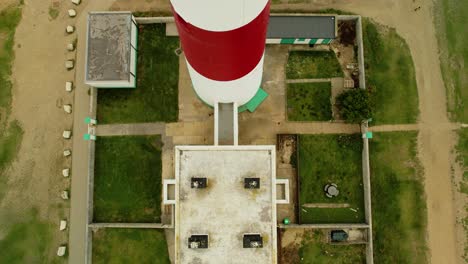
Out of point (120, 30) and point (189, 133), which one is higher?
point (120, 30)

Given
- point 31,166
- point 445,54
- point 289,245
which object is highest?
point 445,54

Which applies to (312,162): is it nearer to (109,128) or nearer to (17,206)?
(109,128)

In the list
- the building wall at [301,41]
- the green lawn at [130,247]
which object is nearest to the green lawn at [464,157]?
the building wall at [301,41]

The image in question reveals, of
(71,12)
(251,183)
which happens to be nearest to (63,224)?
(251,183)

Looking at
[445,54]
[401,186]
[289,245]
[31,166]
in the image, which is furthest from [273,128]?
[31,166]

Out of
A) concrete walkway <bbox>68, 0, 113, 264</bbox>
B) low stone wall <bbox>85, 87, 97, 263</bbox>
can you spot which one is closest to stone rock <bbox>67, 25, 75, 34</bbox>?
concrete walkway <bbox>68, 0, 113, 264</bbox>

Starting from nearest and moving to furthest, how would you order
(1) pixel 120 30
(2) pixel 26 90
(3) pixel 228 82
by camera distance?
(3) pixel 228 82 → (1) pixel 120 30 → (2) pixel 26 90
